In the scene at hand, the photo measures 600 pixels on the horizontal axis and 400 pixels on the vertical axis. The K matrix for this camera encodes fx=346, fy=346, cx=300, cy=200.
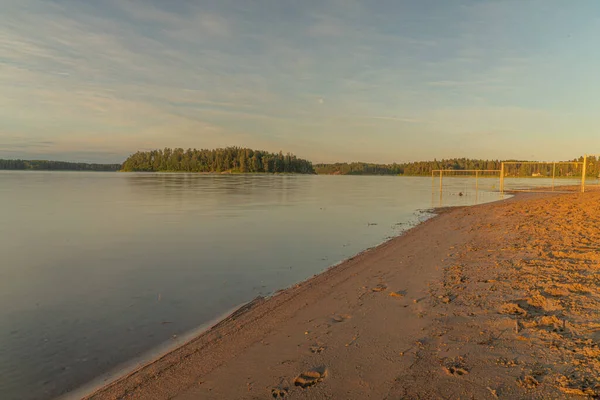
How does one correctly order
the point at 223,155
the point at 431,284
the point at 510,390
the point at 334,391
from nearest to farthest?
the point at 510,390
the point at 334,391
the point at 431,284
the point at 223,155

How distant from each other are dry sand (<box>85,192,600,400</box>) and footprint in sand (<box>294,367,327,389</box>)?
0.07 feet

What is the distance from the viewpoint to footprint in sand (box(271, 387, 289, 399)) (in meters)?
3.68

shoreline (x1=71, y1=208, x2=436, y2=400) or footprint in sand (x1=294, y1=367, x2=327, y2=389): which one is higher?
footprint in sand (x1=294, y1=367, x2=327, y2=389)

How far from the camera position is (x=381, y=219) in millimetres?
20875

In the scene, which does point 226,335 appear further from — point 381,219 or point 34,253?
point 381,219

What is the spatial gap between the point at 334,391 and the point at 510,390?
1744 millimetres

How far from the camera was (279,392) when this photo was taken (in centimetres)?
374

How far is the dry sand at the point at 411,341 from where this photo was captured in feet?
12.1

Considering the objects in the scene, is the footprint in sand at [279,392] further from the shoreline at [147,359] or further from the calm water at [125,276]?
the calm water at [125,276]

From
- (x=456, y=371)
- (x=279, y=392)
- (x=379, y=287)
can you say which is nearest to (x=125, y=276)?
(x=379, y=287)

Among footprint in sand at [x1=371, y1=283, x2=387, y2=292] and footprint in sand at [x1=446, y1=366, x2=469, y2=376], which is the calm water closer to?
footprint in sand at [x1=371, y1=283, x2=387, y2=292]

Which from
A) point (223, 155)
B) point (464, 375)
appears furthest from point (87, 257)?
point (223, 155)

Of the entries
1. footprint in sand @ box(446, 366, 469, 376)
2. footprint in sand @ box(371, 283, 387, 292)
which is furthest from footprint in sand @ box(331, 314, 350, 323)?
footprint in sand @ box(446, 366, 469, 376)

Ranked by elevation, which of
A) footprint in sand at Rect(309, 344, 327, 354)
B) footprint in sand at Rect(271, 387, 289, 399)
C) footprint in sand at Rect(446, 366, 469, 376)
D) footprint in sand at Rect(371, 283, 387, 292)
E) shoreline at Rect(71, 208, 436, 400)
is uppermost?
footprint in sand at Rect(446, 366, 469, 376)
